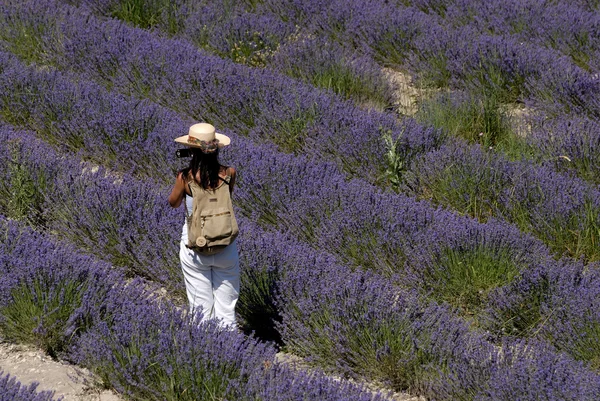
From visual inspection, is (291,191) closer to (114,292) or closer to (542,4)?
(114,292)

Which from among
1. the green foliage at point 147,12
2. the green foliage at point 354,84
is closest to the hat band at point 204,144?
the green foliage at point 354,84

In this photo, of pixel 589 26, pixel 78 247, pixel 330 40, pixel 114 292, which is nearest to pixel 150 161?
pixel 78 247

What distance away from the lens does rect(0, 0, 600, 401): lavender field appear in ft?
12.4

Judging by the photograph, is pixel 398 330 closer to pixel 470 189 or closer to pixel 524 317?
pixel 524 317

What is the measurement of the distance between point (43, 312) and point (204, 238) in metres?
0.83

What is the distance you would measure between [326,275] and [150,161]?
202 centimetres

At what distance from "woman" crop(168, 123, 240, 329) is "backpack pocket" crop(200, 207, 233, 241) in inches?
0.7

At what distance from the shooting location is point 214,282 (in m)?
3.98

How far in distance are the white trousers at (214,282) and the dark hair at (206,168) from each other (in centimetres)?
30

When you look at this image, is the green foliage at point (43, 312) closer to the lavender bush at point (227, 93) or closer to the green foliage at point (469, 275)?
the green foliage at point (469, 275)

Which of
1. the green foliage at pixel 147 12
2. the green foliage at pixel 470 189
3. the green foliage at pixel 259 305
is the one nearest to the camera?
the green foliage at pixel 259 305

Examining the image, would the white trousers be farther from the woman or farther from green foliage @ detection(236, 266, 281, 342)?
green foliage @ detection(236, 266, 281, 342)

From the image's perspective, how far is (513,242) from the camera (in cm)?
461

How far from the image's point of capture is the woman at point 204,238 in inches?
147
